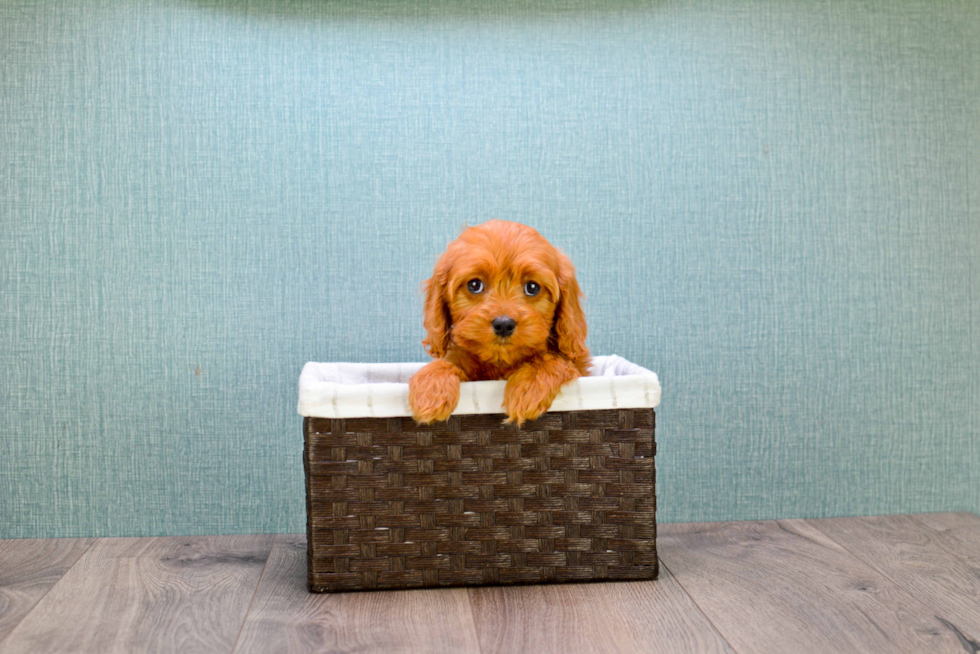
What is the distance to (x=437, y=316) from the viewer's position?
1.38 metres

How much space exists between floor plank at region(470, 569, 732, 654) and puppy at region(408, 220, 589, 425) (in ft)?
0.99

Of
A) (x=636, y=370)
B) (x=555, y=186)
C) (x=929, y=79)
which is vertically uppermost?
(x=929, y=79)

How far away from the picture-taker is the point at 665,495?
6.08 ft

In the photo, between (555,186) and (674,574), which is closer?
(674,574)

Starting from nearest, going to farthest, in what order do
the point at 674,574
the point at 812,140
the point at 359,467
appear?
the point at 359,467 < the point at 674,574 < the point at 812,140

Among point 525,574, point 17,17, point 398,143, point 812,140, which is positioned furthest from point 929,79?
point 17,17

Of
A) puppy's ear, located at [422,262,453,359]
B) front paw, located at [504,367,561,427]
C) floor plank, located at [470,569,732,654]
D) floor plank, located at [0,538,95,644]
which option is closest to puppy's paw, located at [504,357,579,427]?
front paw, located at [504,367,561,427]

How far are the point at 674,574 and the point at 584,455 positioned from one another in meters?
0.29

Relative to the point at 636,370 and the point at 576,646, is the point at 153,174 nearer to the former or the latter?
the point at 636,370

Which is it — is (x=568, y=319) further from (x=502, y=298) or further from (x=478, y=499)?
(x=478, y=499)

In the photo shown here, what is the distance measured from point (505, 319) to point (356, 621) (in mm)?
520

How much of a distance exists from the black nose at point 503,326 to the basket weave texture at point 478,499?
18cm

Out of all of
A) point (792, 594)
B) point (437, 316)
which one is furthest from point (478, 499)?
point (792, 594)

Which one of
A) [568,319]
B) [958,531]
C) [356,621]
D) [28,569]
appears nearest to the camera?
[356,621]
